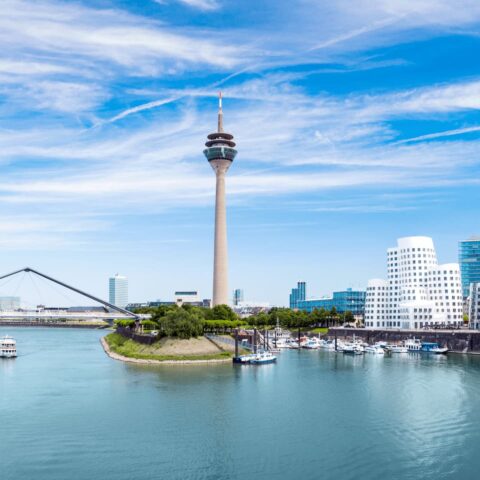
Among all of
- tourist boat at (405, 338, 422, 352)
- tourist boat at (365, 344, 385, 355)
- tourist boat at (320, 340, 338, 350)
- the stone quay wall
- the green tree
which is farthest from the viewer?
the green tree

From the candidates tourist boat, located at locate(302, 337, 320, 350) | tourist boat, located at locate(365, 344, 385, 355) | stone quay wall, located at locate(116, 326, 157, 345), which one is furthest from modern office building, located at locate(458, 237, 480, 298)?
stone quay wall, located at locate(116, 326, 157, 345)

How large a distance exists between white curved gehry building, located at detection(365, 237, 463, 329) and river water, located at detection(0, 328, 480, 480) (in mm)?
35069

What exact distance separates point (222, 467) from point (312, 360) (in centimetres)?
3900

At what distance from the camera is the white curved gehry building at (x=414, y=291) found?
86312mm

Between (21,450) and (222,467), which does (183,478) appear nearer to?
(222,467)

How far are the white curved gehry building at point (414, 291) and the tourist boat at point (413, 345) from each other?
12891mm

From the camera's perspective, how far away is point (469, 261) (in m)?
128

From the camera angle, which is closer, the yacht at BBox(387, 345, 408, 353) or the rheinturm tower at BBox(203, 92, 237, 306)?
the yacht at BBox(387, 345, 408, 353)

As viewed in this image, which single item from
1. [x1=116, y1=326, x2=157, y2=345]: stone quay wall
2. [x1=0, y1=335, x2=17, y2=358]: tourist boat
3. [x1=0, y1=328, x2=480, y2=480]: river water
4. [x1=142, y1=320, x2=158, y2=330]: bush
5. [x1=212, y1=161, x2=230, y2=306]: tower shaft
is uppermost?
[x1=212, y1=161, x2=230, y2=306]: tower shaft

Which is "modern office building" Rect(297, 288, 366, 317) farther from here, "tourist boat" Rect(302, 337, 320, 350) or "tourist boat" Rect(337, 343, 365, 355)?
"tourist boat" Rect(337, 343, 365, 355)

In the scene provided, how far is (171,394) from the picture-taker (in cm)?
3878

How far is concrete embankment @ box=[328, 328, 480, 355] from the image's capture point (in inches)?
2653

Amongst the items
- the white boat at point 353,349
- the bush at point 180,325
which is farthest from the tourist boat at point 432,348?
the bush at point 180,325

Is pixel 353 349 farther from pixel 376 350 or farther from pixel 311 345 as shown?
pixel 311 345
